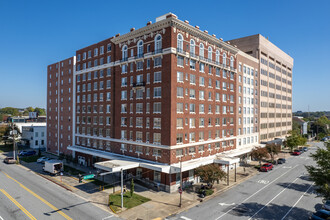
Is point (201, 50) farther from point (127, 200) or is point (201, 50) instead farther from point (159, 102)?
point (127, 200)

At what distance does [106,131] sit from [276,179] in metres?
39.4

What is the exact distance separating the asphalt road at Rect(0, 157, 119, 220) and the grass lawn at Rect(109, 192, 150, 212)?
2.05 m

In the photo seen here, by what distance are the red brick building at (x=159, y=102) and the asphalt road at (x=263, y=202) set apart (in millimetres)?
7184

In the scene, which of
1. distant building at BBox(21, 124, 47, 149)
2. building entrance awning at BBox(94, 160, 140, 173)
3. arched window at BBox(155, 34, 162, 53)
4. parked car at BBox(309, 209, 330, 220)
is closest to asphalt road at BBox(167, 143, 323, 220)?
parked car at BBox(309, 209, 330, 220)

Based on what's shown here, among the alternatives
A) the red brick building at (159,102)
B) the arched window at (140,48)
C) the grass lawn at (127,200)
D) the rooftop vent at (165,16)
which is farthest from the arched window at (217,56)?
the grass lawn at (127,200)

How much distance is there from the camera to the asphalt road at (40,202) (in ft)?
89.1

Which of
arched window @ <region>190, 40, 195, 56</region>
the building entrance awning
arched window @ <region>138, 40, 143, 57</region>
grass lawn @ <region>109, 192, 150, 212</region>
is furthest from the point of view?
arched window @ <region>138, 40, 143, 57</region>

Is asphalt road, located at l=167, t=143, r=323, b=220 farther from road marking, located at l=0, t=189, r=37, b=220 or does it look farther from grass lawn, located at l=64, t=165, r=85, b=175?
grass lawn, located at l=64, t=165, r=85, b=175

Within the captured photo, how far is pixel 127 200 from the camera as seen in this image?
106 ft

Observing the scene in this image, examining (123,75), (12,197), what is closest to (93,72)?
(123,75)

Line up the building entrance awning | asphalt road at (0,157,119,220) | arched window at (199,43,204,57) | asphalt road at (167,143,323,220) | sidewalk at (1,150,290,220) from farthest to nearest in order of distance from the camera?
arched window at (199,43,204,57), the building entrance awning, sidewalk at (1,150,290,220), asphalt road at (167,143,323,220), asphalt road at (0,157,119,220)

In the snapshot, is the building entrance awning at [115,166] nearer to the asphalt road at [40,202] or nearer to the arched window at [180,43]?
the asphalt road at [40,202]

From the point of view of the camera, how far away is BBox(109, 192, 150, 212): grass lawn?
30222mm

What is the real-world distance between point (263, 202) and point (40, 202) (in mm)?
33592
